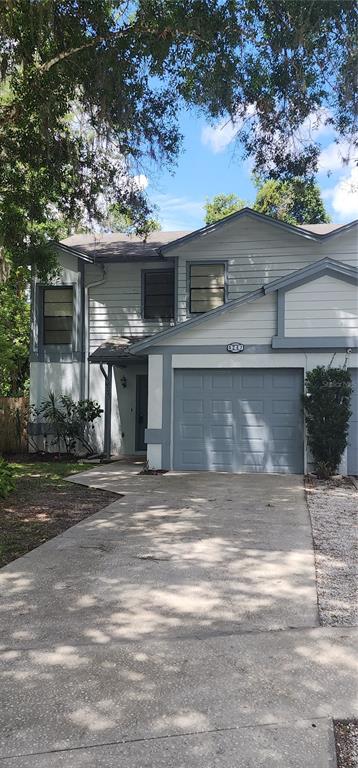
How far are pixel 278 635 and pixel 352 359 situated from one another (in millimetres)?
7818

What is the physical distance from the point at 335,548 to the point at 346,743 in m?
3.29

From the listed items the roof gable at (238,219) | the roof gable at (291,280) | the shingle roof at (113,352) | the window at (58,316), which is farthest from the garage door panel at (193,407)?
the window at (58,316)

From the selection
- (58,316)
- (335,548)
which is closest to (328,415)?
(335,548)

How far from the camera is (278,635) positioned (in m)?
3.58

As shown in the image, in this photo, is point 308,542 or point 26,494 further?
point 26,494

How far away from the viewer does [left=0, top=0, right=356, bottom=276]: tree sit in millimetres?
7547

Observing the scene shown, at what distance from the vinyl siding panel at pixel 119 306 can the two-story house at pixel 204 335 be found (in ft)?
0.09

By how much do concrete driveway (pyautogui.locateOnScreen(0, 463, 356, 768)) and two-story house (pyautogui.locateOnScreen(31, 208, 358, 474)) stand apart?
5076 millimetres

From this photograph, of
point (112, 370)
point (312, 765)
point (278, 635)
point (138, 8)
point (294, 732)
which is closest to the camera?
point (312, 765)

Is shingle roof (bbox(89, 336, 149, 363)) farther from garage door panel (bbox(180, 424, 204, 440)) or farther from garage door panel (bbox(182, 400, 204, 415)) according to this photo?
garage door panel (bbox(180, 424, 204, 440))

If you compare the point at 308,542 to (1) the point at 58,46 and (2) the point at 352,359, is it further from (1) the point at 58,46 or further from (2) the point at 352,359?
(1) the point at 58,46

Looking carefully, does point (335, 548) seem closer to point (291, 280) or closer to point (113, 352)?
point (291, 280)

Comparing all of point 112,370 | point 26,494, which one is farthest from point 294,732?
point 112,370

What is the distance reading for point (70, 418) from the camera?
1420 centimetres
